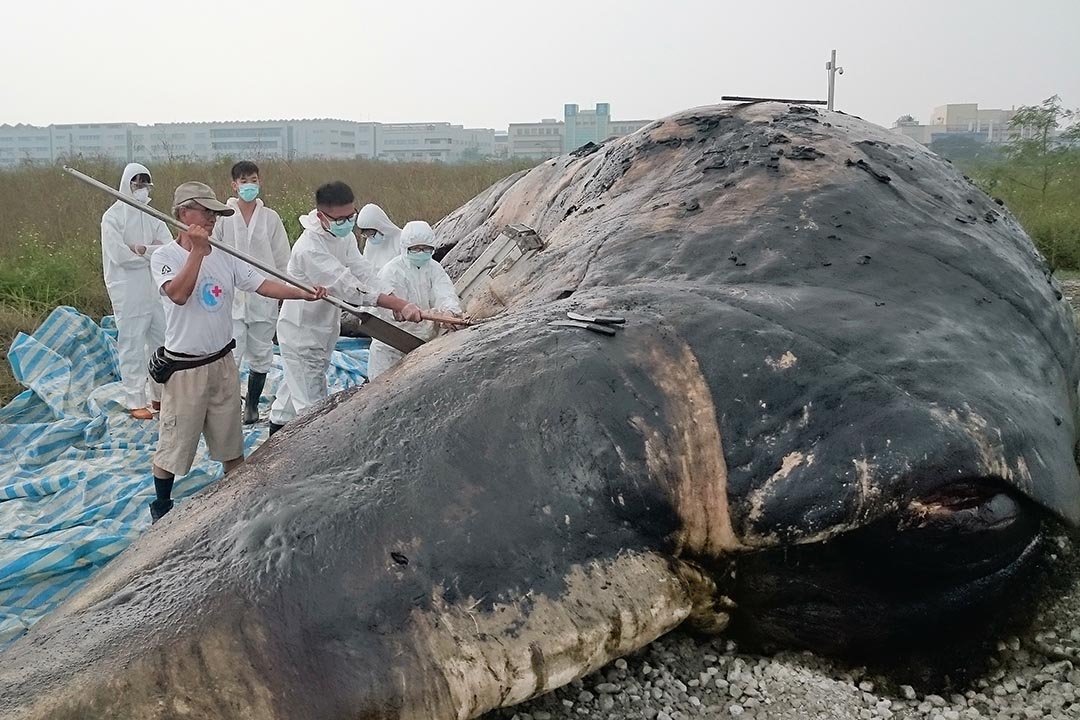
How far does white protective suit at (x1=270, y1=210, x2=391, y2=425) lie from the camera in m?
5.12

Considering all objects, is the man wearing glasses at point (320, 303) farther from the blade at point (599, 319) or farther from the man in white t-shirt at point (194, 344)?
the blade at point (599, 319)

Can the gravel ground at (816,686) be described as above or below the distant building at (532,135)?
below

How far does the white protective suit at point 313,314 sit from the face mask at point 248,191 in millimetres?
901

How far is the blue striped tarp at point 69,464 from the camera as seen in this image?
12.1ft

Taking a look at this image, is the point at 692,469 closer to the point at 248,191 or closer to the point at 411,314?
the point at 411,314

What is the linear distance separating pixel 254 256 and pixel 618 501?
4532 mm

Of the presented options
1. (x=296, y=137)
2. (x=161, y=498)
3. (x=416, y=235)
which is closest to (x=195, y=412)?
(x=161, y=498)

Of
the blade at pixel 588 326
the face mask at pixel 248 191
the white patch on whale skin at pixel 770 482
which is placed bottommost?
the white patch on whale skin at pixel 770 482

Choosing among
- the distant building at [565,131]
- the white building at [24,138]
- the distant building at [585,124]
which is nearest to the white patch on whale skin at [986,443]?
the distant building at [565,131]

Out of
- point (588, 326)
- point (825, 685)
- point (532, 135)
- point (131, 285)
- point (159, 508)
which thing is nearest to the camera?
point (825, 685)

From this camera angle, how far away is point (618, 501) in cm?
226

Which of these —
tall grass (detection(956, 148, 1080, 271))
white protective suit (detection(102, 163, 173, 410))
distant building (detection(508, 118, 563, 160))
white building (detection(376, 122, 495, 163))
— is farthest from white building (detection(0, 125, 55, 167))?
white protective suit (detection(102, 163, 173, 410))

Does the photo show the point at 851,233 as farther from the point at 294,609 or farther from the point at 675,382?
the point at 294,609

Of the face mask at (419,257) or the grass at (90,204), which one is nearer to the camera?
the face mask at (419,257)
